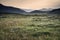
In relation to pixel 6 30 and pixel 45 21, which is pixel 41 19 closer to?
pixel 45 21

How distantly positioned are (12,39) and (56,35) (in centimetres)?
86

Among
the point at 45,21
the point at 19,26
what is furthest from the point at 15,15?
the point at 45,21

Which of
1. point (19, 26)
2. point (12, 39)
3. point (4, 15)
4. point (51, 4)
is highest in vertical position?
point (51, 4)

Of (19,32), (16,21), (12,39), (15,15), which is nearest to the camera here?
(12,39)

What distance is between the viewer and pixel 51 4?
3.30 metres

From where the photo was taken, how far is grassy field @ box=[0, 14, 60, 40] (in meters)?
2.73

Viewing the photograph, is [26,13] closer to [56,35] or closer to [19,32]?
[19,32]

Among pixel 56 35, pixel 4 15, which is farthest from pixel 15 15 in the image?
pixel 56 35

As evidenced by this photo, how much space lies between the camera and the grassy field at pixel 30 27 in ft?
8.97

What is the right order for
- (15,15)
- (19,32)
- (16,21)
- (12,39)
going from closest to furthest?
(12,39) → (19,32) → (16,21) → (15,15)

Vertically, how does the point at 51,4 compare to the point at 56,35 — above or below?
above

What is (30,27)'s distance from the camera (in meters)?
2.97

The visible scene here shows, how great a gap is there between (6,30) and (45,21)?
0.91 meters

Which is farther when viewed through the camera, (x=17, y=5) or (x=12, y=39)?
(x=17, y=5)
